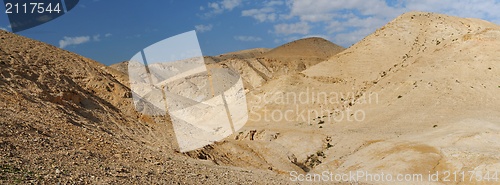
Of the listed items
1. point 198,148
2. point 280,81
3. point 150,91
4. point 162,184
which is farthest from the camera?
point 280,81

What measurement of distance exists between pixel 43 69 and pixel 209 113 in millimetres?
16426

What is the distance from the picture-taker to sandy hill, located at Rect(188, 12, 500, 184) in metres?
17.4

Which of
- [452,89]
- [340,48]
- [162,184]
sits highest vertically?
[162,184]

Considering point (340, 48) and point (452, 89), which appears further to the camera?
point (340, 48)

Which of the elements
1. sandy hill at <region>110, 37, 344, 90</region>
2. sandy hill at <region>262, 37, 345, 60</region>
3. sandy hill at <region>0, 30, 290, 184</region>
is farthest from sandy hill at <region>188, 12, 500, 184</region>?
sandy hill at <region>262, 37, 345, 60</region>

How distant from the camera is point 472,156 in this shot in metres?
15.0

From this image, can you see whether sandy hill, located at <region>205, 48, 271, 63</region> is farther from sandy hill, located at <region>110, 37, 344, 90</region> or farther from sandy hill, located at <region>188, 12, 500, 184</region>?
sandy hill, located at <region>188, 12, 500, 184</region>

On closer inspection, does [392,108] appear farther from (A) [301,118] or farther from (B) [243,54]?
(B) [243,54]

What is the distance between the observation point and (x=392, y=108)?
1062 inches

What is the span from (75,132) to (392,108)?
818 inches

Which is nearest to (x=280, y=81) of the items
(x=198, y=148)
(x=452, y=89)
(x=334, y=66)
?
(x=334, y=66)

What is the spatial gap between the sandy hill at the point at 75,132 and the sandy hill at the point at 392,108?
360 centimetres

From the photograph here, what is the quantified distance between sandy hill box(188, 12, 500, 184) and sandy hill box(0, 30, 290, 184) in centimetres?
360

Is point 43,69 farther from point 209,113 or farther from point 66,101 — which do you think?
point 209,113
